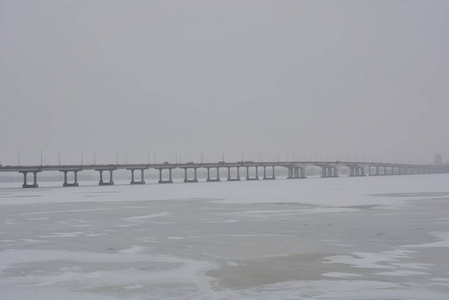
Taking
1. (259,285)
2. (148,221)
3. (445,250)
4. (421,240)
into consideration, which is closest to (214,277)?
(259,285)

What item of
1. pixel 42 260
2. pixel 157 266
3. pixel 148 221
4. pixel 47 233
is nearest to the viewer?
pixel 157 266

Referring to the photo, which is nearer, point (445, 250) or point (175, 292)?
point (175, 292)

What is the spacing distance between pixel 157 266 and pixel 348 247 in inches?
264

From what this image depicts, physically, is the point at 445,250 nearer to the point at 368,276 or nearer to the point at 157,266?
the point at 368,276

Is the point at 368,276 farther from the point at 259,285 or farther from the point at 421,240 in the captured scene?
the point at 421,240

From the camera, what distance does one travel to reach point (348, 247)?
19.4 m

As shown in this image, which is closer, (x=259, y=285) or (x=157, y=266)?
(x=259, y=285)

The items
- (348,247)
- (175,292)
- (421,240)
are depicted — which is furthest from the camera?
(421,240)

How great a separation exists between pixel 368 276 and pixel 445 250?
17.4 ft

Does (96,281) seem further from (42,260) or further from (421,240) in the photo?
(421,240)

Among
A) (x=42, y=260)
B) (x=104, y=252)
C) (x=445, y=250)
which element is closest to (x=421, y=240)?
(x=445, y=250)

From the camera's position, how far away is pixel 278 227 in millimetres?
26953

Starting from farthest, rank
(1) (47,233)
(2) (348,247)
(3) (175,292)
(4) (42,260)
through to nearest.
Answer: (1) (47,233) < (2) (348,247) < (4) (42,260) < (3) (175,292)

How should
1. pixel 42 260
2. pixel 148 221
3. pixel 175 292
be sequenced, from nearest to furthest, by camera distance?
pixel 175 292, pixel 42 260, pixel 148 221
